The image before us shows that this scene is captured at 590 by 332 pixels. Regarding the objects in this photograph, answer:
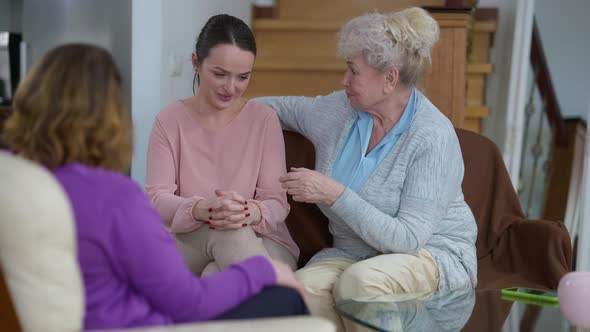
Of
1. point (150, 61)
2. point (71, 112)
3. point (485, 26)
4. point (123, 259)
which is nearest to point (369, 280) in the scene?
point (123, 259)

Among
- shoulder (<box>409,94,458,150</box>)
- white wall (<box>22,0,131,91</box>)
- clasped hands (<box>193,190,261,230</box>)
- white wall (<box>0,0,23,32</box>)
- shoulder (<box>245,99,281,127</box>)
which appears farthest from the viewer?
white wall (<box>22,0,131,91</box>)

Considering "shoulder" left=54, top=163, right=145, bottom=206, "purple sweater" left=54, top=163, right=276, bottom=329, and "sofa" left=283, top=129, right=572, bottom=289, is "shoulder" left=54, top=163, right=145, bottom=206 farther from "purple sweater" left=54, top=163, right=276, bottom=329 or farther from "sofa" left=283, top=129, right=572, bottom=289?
"sofa" left=283, top=129, right=572, bottom=289

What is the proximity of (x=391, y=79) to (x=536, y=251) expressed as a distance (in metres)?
0.72

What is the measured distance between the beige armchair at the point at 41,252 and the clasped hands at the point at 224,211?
86cm

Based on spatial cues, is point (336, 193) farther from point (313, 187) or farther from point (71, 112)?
point (71, 112)

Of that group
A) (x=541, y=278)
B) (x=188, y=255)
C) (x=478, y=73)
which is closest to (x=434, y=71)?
(x=478, y=73)

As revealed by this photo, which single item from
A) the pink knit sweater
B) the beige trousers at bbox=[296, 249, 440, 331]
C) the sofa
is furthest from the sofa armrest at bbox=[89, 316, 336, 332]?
the sofa

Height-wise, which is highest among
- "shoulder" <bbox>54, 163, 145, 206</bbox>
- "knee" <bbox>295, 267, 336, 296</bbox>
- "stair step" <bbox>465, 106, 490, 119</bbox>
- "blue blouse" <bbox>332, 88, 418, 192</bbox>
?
"shoulder" <bbox>54, 163, 145, 206</bbox>

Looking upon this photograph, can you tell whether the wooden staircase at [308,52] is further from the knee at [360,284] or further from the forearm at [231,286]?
the forearm at [231,286]

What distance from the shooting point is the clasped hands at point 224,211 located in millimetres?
2430

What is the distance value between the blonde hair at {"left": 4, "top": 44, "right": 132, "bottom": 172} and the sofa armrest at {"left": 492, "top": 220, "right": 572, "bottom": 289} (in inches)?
64.6

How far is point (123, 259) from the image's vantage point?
1.57m

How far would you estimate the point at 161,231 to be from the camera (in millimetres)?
1599

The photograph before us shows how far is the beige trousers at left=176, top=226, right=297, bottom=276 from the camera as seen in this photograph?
8.20 ft
